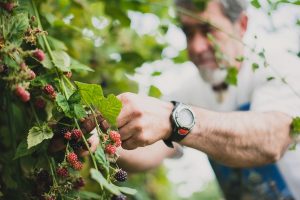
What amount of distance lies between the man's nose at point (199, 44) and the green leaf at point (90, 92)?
1.51 metres

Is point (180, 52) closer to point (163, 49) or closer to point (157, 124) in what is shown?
point (163, 49)

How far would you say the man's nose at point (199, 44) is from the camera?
228cm

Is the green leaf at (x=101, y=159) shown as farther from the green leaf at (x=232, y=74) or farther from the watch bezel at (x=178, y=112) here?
the green leaf at (x=232, y=74)

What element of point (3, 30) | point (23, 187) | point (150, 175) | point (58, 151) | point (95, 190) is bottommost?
point (150, 175)

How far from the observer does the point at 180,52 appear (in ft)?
7.47

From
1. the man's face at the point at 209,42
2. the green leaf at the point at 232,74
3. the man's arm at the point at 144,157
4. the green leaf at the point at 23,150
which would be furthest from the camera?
the man's face at the point at 209,42

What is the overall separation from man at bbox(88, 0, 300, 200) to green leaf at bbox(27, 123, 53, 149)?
19 centimetres

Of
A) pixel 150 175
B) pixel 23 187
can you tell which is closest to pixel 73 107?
pixel 23 187

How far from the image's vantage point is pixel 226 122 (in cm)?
133

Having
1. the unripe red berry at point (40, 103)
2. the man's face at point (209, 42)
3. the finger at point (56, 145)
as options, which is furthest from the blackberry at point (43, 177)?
the man's face at point (209, 42)

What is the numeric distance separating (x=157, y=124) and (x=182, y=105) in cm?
12

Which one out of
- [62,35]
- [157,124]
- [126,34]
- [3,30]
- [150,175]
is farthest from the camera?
[150,175]

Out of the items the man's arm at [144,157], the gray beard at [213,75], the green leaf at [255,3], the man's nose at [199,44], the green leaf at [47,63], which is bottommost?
the man's arm at [144,157]

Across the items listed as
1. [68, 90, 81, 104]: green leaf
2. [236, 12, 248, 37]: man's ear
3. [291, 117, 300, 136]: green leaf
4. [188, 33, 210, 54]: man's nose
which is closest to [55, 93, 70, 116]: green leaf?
[68, 90, 81, 104]: green leaf
